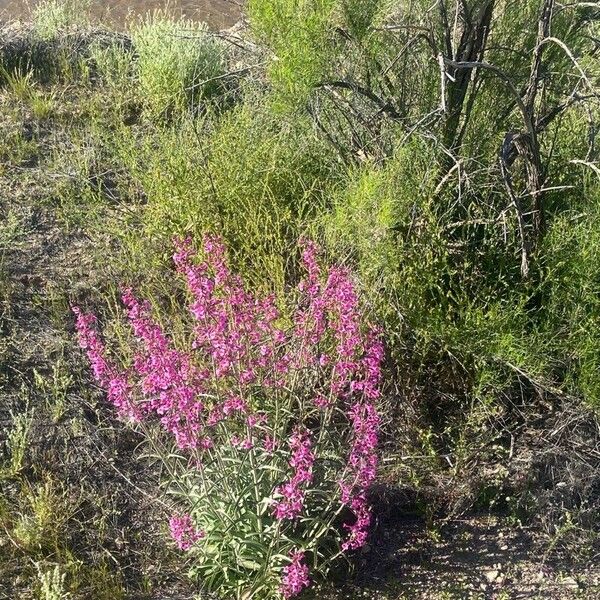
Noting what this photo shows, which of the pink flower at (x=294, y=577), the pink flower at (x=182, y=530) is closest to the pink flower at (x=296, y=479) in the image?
the pink flower at (x=294, y=577)

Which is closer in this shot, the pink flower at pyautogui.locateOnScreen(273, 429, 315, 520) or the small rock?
the pink flower at pyautogui.locateOnScreen(273, 429, 315, 520)

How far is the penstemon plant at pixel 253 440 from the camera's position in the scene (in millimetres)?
2797

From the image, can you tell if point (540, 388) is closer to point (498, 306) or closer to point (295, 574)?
point (498, 306)

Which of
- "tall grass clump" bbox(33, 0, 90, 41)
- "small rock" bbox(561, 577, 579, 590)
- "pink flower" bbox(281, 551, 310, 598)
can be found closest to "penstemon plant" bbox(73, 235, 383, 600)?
"pink flower" bbox(281, 551, 310, 598)

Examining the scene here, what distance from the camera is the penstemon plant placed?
9.18ft

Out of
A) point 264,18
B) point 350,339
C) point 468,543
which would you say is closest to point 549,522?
point 468,543

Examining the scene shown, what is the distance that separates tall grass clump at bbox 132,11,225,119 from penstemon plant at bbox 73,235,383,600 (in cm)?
280

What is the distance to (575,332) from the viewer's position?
11.4 ft

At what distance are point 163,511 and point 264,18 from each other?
2.16 m

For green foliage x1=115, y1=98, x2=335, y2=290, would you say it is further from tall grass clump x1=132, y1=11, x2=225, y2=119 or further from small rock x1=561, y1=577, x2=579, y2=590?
small rock x1=561, y1=577, x2=579, y2=590

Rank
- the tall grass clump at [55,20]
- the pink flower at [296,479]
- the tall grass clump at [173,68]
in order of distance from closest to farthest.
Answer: the pink flower at [296,479] → the tall grass clump at [173,68] → the tall grass clump at [55,20]

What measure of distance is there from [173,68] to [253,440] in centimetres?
358

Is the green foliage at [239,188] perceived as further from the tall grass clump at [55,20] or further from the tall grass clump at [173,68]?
the tall grass clump at [55,20]

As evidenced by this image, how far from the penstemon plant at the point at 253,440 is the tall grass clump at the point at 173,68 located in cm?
280
